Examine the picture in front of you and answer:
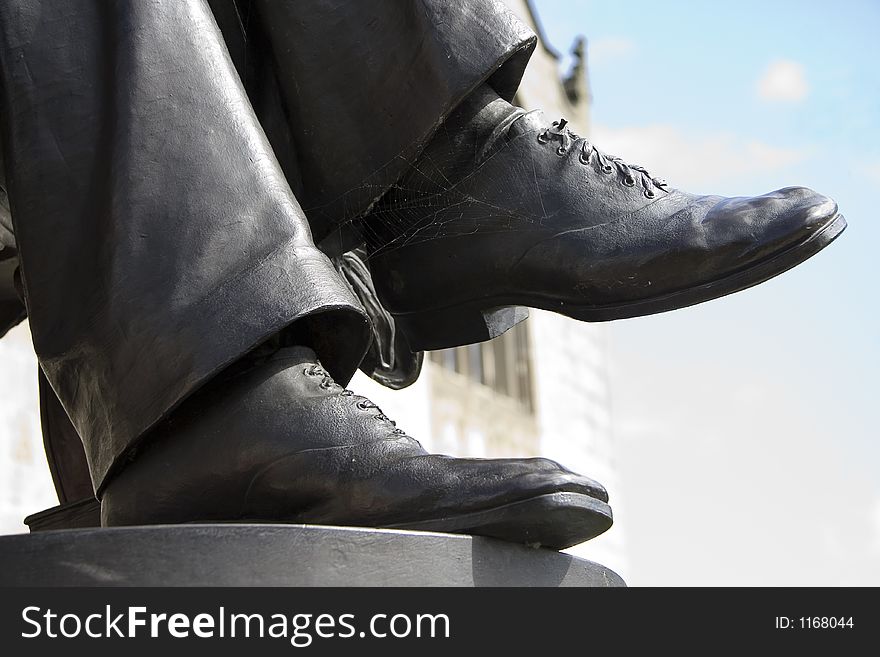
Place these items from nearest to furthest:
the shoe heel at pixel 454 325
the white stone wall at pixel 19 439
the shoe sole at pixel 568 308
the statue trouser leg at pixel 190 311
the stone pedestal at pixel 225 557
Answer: the stone pedestal at pixel 225 557 < the statue trouser leg at pixel 190 311 < the shoe sole at pixel 568 308 < the shoe heel at pixel 454 325 < the white stone wall at pixel 19 439

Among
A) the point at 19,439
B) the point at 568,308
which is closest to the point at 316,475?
the point at 568,308

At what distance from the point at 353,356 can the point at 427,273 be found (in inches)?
8.1

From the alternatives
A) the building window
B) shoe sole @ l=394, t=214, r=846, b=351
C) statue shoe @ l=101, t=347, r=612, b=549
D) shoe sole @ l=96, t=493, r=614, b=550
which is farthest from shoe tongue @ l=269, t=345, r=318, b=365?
the building window

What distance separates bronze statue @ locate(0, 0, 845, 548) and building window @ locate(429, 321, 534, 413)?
9.63 metres

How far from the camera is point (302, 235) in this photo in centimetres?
99

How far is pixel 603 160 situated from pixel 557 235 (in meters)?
0.09

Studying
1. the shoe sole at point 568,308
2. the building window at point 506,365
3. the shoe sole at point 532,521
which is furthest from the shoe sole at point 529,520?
the building window at point 506,365

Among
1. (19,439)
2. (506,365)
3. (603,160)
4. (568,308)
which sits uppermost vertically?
(506,365)

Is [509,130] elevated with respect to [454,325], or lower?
elevated

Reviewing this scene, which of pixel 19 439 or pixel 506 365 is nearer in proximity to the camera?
pixel 19 439

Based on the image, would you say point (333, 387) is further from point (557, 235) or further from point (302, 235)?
point (557, 235)

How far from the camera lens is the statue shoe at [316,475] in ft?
2.98

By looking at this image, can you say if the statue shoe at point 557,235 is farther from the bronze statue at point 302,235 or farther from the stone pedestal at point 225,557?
the stone pedestal at point 225,557
